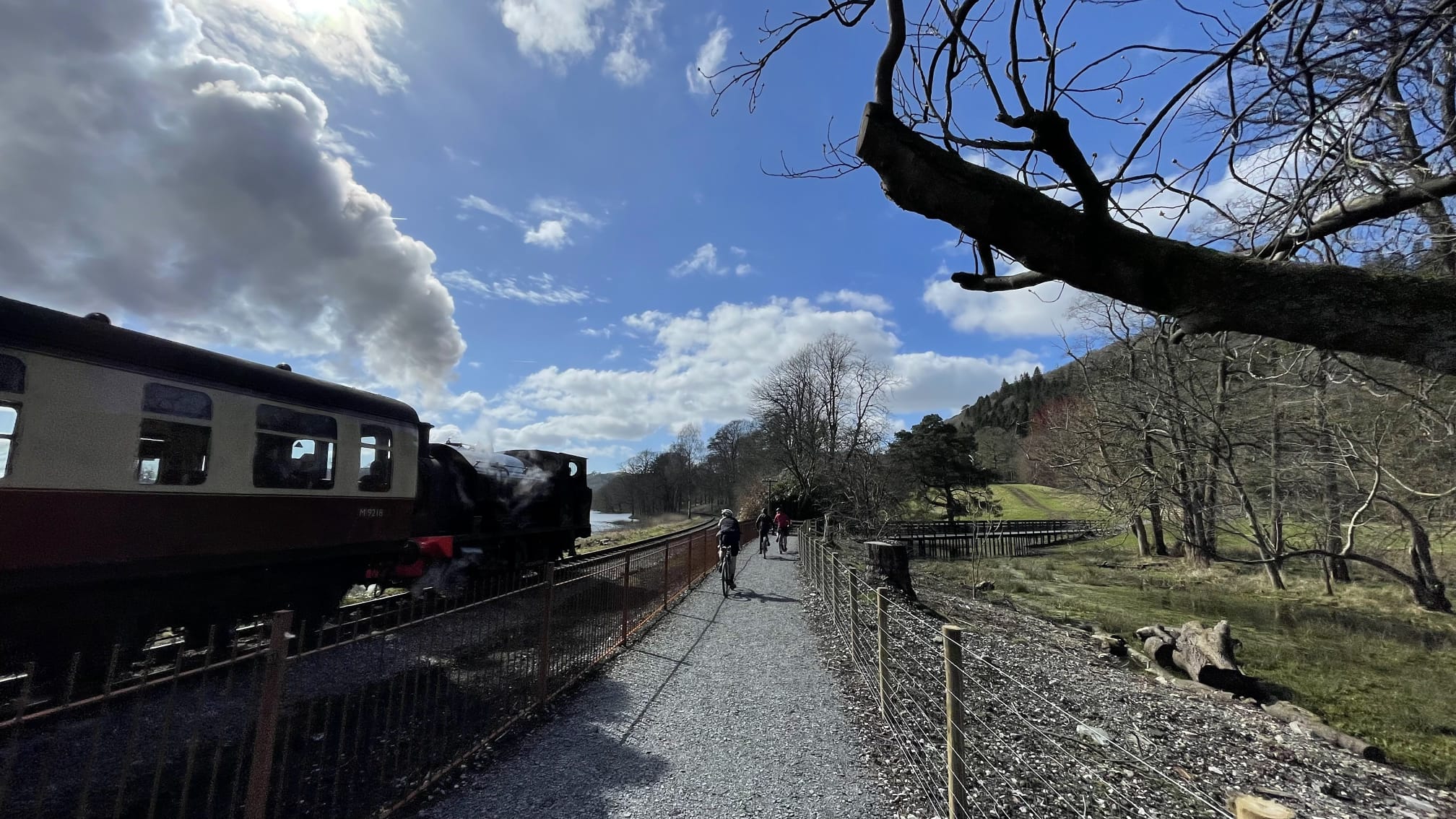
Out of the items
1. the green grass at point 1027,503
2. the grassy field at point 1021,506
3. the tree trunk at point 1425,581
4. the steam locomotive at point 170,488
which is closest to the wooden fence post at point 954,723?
the steam locomotive at point 170,488

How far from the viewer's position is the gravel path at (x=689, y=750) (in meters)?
3.92

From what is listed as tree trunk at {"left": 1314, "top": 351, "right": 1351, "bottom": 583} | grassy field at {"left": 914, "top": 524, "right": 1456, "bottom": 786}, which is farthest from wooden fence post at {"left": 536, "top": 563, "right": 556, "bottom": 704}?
tree trunk at {"left": 1314, "top": 351, "right": 1351, "bottom": 583}

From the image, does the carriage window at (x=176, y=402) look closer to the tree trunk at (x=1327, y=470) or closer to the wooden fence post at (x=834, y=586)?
the wooden fence post at (x=834, y=586)

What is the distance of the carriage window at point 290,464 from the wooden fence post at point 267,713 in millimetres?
4537

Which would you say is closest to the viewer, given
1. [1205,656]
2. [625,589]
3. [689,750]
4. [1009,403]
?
[689,750]

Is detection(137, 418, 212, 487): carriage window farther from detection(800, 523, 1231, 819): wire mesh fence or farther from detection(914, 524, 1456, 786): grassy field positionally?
detection(914, 524, 1456, 786): grassy field

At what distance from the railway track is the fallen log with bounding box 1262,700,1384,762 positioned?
8521mm

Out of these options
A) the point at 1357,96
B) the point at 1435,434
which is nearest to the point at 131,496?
the point at 1357,96

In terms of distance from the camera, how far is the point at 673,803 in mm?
3938

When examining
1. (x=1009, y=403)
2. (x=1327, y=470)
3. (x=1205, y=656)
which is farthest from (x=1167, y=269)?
(x=1009, y=403)

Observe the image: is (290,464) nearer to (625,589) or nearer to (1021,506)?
(625,589)

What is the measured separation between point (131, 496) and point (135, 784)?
2.64m

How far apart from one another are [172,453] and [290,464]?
132 cm

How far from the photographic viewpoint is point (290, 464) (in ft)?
23.0
